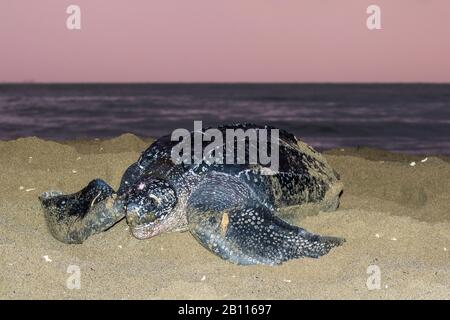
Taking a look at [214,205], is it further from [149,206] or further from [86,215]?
[86,215]

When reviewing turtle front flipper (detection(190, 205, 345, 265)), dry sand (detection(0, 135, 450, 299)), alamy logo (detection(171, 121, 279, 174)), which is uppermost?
alamy logo (detection(171, 121, 279, 174))

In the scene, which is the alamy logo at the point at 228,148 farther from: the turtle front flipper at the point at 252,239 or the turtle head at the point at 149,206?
the turtle front flipper at the point at 252,239

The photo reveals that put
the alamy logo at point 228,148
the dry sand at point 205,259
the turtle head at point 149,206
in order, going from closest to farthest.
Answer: the dry sand at point 205,259 < the turtle head at point 149,206 < the alamy logo at point 228,148

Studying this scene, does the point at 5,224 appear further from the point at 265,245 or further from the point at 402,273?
the point at 402,273

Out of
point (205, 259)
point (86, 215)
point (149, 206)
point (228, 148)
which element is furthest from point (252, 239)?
point (86, 215)

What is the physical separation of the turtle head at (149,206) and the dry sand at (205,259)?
15cm

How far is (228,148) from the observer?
130 inches

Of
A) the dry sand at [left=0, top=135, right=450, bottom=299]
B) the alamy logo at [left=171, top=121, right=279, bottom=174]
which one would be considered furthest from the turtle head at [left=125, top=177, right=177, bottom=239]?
the alamy logo at [left=171, top=121, right=279, bottom=174]

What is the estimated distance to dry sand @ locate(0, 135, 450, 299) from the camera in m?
2.33

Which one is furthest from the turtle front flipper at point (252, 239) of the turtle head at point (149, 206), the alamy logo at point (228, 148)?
the alamy logo at point (228, 148)

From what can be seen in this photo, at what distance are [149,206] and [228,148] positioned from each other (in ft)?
2.28

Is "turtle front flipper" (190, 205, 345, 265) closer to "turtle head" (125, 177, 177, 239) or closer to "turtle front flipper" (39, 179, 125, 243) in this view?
"turtle head" (125, 177, 177, 239)

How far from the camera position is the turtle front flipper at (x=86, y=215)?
3.03 meters
